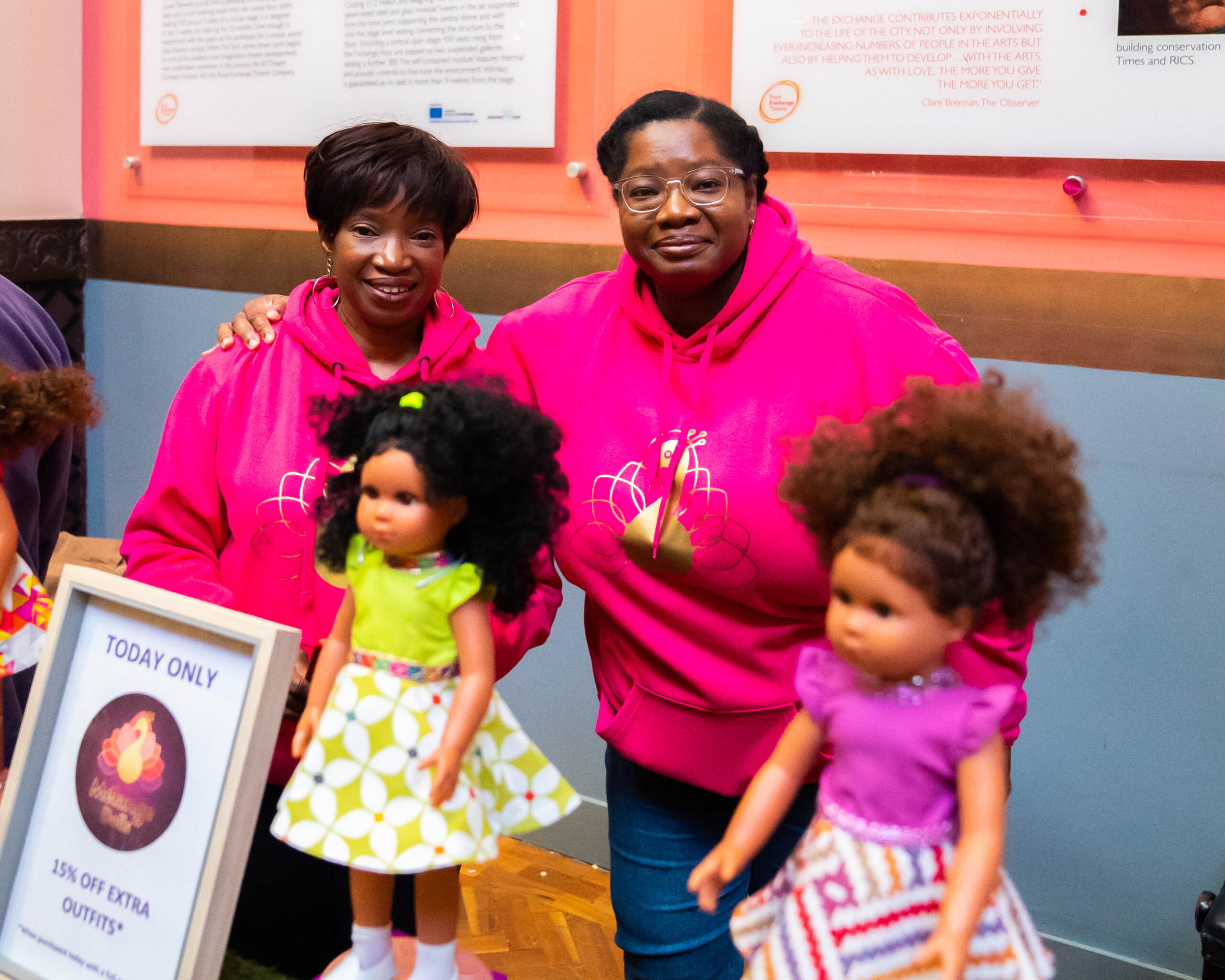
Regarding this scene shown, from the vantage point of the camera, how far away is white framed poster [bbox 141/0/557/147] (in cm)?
282

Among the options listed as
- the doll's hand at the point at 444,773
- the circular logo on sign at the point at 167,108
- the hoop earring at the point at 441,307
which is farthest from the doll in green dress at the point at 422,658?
the circular logo on sign at the point at 167,108

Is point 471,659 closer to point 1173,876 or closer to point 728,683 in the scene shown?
point 728,683

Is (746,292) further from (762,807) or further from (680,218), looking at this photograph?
(762,807)

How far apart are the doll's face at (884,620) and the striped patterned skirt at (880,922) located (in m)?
0.14

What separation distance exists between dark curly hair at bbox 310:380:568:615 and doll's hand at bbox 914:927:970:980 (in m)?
0.47

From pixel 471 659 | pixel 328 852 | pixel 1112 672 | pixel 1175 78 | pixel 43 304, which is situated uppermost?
pixel 1175 78

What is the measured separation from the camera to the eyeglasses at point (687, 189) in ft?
4.56

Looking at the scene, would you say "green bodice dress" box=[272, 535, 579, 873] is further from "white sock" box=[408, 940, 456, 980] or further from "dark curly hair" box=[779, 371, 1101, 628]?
"dark curly hair" box=[779, 371, 1101, 628]

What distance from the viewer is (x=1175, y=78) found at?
6.59ft

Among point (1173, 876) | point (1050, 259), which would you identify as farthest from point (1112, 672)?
point (1050, 259)

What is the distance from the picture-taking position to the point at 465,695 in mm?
1075

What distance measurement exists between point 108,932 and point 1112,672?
181cm

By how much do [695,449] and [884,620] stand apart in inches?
21.3

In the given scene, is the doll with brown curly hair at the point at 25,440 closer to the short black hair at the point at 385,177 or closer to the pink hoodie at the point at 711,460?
the short black hair at the point at 385,177
